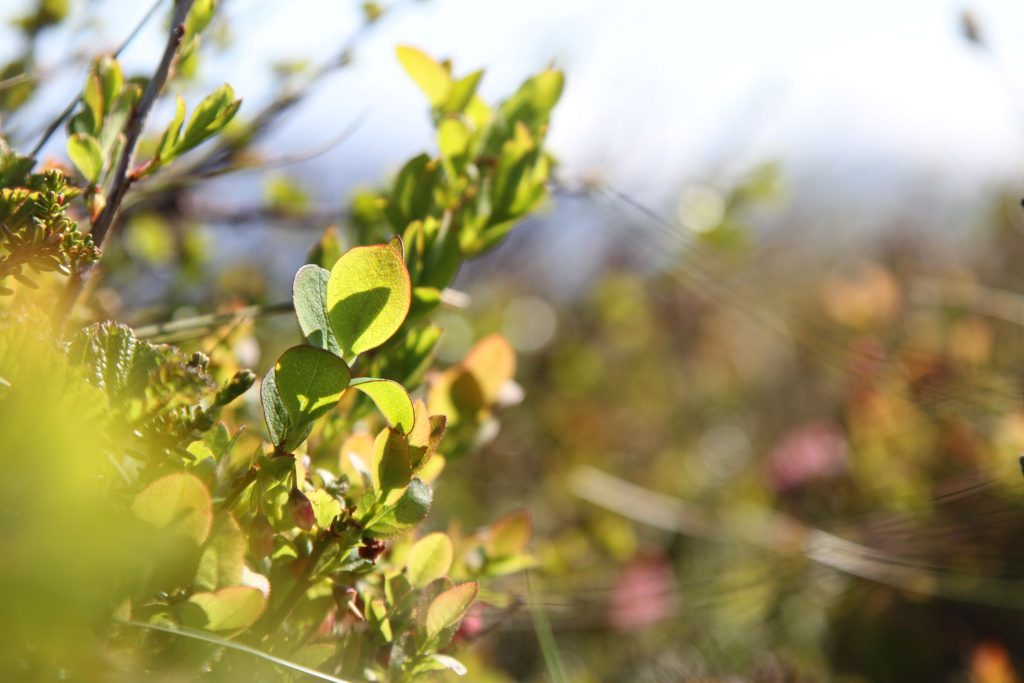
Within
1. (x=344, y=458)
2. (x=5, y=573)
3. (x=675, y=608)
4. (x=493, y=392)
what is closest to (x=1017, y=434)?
(x=675, y=608)

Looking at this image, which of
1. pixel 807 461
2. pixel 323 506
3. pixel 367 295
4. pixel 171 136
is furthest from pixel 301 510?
pixel 807 461

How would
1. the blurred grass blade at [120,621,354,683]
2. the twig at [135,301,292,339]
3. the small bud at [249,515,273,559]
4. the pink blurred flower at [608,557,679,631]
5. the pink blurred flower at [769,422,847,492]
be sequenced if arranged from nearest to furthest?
the blurred grass blade at [120,621,354,683], the small bud at [249,515,273,559], the twig at [135,301,292,339], the pink blurred flower at [608,557,679,631], the pink blurred flower at [769,422,847,492]

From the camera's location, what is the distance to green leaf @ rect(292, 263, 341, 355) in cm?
43

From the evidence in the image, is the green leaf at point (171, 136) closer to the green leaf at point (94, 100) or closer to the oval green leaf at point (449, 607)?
the green leaf at point (94, 100)

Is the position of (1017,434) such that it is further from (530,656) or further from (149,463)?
(149,463)

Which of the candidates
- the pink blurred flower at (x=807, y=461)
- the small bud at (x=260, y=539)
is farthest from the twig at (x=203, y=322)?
the pink blurred flower at (x=807, y=461)

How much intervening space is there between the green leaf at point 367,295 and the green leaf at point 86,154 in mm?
172

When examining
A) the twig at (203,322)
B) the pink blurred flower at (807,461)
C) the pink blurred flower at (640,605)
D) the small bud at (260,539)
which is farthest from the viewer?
the pink blurred flower at (807,461)

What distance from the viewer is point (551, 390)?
7.41ft

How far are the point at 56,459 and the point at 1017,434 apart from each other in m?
1.44

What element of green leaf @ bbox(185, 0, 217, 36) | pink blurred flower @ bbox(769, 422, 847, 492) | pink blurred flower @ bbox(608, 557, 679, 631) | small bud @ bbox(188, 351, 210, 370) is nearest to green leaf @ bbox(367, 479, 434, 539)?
small bud @ bbox(188, 351, 210, 370)

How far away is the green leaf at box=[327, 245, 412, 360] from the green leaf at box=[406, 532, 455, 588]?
13 centimetres

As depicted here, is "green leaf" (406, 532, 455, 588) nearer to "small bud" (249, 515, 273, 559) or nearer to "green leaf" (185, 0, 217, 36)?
"small bud" (249, 515, 273, 559)

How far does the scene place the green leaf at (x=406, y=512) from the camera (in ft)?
1.44
